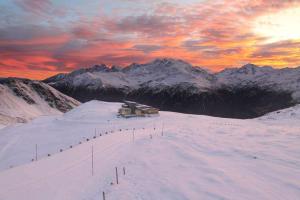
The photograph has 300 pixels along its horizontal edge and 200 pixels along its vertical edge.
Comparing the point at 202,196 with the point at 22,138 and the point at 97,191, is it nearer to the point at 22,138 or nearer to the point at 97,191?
the point at 97,191

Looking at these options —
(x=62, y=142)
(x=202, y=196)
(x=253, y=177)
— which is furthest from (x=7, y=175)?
(x=62, y=142)

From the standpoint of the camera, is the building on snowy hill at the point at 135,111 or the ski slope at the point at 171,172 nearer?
the ski slope at the point at 171,172

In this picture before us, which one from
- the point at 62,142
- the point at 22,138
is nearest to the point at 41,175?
the point at 62,142

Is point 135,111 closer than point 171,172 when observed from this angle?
No

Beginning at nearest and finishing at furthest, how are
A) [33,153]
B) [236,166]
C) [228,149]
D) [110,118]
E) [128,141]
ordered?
[236,166]
[228,149]
[128,141]
[33,153]
[110,118]

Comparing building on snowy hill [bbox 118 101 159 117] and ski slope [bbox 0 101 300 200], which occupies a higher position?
building on snowy hill [bbox 118 101 159 117]

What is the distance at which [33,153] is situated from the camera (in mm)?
47625

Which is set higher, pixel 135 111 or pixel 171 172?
pixel 135 111

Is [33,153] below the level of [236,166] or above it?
below

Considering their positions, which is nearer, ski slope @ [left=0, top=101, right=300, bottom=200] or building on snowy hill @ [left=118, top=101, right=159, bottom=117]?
ski slope @ [left=0, top=101, right=300, bottom=200]

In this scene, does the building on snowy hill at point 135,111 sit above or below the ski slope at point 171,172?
above

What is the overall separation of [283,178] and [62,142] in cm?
4162

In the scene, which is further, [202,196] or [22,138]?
[22,138]

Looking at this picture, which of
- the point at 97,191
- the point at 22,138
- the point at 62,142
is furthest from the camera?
the point at 22,138
